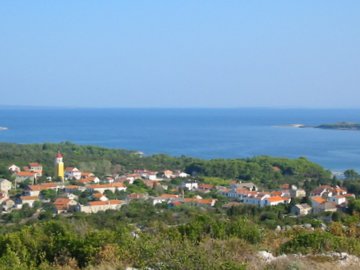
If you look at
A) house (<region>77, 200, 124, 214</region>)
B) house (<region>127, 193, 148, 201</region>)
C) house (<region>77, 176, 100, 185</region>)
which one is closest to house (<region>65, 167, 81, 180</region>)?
house (<region>77, 176, 100, 185</region>)

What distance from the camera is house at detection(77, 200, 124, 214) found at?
65.8 feet

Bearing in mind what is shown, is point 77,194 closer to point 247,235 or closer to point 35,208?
point 35,208

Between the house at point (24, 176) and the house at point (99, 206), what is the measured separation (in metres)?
8.14

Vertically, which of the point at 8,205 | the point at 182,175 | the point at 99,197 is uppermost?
the point at 99,197

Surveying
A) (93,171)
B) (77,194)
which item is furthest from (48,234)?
(93,171)

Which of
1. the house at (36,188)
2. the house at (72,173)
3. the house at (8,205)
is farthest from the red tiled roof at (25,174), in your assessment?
the house at (8,205)

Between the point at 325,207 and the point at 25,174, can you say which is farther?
the point at 25,174

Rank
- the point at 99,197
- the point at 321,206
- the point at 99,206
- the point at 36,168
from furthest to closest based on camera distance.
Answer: the point at 36,168
the point at 99,197
the point at 99,206
the point at 321,206

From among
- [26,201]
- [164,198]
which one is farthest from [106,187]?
[26,201]

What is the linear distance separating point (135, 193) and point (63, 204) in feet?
14.4

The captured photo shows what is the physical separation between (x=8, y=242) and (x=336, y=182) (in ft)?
76.5

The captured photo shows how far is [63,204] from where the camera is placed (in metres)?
20.6

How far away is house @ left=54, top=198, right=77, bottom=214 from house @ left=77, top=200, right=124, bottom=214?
18.7 inches

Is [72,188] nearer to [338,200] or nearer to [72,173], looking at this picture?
[72,173]
